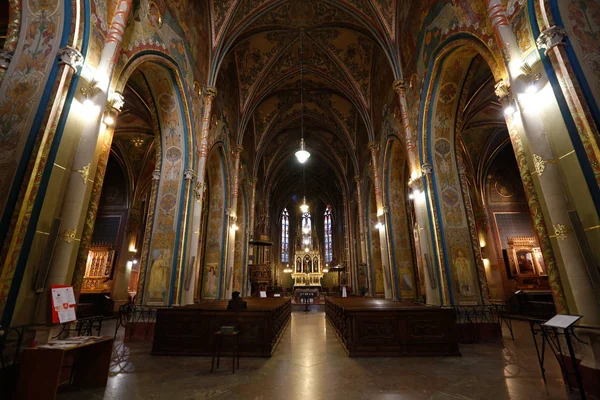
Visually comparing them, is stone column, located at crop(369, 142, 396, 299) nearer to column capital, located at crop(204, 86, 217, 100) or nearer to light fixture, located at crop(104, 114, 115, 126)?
column capital, located at crop(204, 86, 217, 100)

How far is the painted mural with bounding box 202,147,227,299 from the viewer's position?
12.2 metres

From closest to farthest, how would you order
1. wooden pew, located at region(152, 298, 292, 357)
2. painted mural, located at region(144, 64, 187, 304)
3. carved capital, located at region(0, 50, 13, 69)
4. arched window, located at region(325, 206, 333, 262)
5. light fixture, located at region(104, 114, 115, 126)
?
carved capital, located at region(0, 50, 13, 69) → light fixture, located at region(104, 114, 115, 126) → wooden pew, located at region(152, 298, 292, 357) → painted mural, located at region(144, 64, 187, 304) → arched window, located at region(325, 206, 333, 262)

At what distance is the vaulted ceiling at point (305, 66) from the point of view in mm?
11148

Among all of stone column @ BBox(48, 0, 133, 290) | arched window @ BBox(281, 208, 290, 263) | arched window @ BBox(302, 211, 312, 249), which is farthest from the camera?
arched window @ BBox(281, 208, 290, 263)

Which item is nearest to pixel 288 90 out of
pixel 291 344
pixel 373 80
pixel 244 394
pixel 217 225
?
pixel 373 80

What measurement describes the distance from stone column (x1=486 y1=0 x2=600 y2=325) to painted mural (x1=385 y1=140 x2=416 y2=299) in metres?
7.00

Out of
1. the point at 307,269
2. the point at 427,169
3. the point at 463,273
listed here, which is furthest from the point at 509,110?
the point at 307,269

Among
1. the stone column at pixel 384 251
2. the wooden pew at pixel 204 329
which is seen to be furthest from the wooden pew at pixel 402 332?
the stone column at pixel 384 251

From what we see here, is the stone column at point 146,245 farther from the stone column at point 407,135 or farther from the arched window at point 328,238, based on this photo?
the arched window at point 328,238

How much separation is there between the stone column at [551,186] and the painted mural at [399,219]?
700 centimetres

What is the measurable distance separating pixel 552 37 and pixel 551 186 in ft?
6.87

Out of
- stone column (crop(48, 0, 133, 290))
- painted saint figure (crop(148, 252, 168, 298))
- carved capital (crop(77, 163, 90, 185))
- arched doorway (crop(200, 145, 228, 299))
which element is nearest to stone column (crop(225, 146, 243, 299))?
arched doorway (crop(200, 145, 228, 299))

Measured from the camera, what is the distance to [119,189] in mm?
16875

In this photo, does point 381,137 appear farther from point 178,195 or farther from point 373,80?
point 178,195
